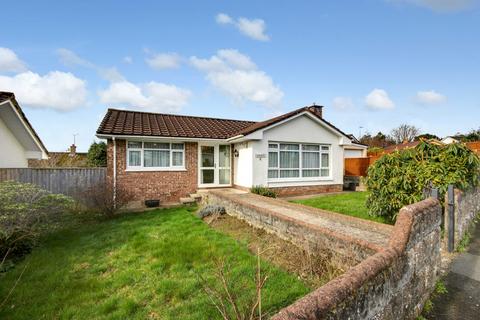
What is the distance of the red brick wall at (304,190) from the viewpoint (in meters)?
13.1

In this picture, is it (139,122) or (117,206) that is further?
(139,122)

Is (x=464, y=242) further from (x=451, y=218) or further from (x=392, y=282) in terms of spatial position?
(x=392, y=282)

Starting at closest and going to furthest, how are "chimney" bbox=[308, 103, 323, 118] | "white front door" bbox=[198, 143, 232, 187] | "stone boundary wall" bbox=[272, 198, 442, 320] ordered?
1. "stone boundary wall" bbox=[272, 198, 442, 320]
2. "white front door" bbox=[198, 143, 232, 187]
3. "chimney" bbox=[308, 103, 323, 118]

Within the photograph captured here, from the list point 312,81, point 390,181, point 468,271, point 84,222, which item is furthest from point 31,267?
point 312,81

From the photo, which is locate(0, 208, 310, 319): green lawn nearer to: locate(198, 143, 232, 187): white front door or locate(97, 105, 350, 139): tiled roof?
locate(97, 105, 350, 139): tiled roof

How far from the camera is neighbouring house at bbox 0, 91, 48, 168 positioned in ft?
29.2

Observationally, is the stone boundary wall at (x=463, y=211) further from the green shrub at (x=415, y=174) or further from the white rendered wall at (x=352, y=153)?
the white rendered wall at (x=352, y=153)

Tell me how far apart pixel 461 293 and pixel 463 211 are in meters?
3.59

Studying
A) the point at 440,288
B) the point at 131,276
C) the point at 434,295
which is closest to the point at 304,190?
the point at 440,288

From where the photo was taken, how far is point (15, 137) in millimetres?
10938

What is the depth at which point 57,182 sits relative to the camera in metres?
10.5

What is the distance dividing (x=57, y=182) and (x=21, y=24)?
6.64 metres

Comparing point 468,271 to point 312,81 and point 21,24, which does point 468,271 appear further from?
point 21,24

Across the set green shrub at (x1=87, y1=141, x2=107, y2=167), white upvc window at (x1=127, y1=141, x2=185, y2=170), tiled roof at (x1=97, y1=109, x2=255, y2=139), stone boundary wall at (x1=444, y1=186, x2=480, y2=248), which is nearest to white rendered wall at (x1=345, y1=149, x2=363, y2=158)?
tiled roof at (x1=97, y1=109, x2=255, y2=139)
